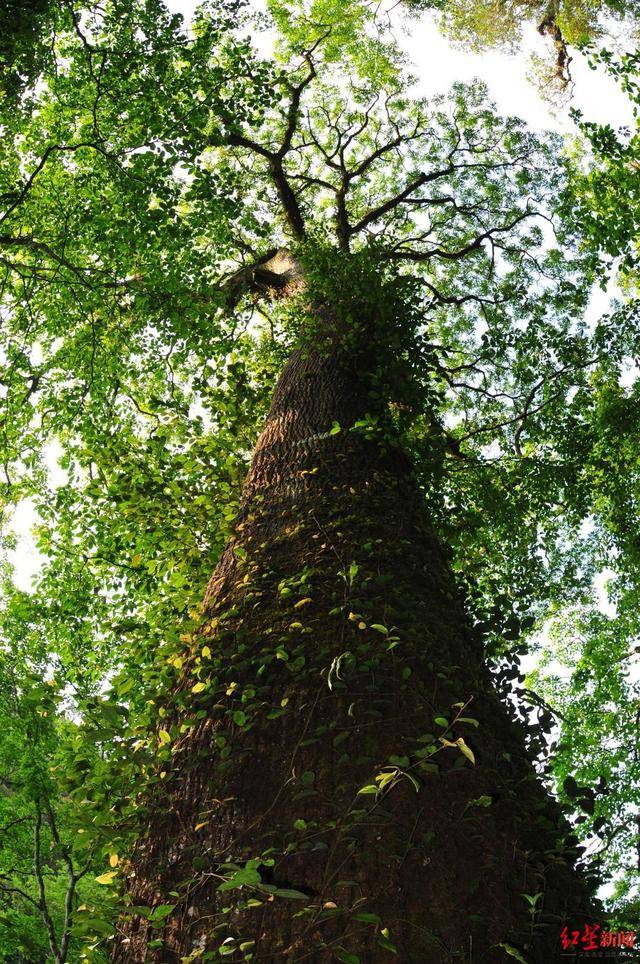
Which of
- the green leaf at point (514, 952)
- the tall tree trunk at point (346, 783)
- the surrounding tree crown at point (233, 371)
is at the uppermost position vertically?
the surrounding tree crown at point (233, 371)

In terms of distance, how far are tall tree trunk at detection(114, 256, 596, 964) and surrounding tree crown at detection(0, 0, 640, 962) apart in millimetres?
86

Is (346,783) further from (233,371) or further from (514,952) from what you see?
(233,371)

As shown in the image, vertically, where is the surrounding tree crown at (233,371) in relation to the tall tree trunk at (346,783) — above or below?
above

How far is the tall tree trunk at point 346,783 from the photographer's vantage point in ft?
6.91

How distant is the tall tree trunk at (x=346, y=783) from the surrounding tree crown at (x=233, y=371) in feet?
0.28

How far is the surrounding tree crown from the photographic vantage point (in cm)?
357

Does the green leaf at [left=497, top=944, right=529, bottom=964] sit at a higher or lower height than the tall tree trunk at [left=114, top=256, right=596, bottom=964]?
lower

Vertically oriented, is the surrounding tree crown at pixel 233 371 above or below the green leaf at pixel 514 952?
above

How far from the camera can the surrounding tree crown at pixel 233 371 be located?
3570mm

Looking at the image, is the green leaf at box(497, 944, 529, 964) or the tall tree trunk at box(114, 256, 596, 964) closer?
the green leaf at box(497, 944, 529, 964)

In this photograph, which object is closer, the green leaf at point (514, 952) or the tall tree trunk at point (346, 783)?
the green leaf at point (514, 952)

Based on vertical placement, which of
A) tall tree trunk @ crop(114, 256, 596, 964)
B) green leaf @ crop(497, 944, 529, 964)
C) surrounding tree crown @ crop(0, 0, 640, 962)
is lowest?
green leaf @ crop(497, 944, 529, 964)

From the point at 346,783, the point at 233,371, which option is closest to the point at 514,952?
the point at 346,783

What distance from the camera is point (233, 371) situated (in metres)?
6.77
